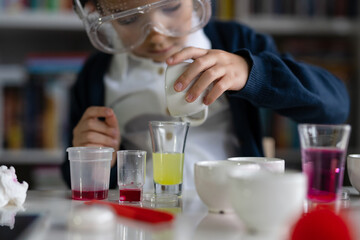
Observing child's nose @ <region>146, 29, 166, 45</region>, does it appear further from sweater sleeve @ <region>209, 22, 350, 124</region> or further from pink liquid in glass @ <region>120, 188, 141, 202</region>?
pink liquid in glass @ <region>120, 188, 141, 202</region>

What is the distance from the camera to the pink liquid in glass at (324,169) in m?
0.66

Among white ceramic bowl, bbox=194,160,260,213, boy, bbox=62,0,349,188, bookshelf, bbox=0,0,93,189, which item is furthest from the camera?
bookshelf, bbox=0,0,93,189

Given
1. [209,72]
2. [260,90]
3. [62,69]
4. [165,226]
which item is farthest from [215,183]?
[62,69]

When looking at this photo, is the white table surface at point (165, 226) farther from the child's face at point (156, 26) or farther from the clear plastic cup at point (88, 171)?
the child's face at point (156, 26)

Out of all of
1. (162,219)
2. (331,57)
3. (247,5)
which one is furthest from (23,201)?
(331,57)

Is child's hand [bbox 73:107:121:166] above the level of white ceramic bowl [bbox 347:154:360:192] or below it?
above

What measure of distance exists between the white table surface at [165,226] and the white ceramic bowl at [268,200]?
2 cm

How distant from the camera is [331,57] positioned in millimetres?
1747

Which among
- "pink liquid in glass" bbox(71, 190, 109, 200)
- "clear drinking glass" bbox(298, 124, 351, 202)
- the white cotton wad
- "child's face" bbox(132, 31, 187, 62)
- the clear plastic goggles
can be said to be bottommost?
"pink liquid in glass" bbox(71, 190, 109, 200)

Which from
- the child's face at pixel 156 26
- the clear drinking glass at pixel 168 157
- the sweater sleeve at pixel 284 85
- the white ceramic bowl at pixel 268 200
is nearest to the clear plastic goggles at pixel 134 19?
the child's face at pixel 156 26

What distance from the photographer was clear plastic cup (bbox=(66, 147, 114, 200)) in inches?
28.8

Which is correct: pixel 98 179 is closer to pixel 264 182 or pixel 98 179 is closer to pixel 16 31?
pixel 264 182

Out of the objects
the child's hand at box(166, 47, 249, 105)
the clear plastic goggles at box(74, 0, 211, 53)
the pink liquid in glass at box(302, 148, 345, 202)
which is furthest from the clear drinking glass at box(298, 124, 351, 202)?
the clear plastic goggles at box(74, 0, 211, 53)

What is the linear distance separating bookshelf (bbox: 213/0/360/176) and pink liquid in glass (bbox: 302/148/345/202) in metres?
1.06
